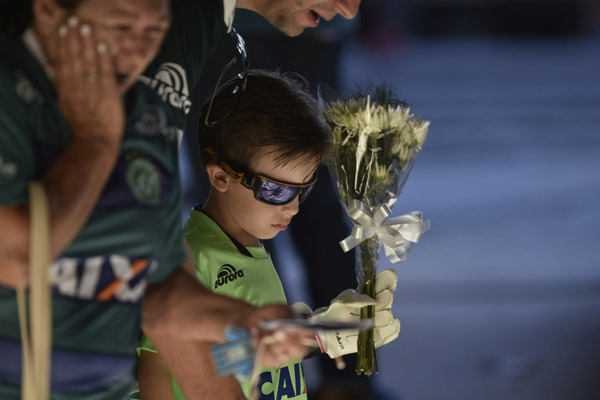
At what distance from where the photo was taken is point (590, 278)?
534 centimetres

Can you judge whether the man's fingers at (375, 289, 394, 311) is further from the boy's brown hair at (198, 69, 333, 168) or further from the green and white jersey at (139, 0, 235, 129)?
the green and white jersey at (139, 0, 235, 129)

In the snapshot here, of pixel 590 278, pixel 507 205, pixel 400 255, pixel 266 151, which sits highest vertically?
pixel 507 205

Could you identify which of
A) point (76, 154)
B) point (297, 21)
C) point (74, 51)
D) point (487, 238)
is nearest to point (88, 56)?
point (74, 51)

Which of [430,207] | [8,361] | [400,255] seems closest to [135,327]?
[8,361]

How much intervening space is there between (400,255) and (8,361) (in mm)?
1073

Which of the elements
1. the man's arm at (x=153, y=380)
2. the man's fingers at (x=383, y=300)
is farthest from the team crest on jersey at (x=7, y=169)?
the man's fingers at (x=383, y=300)

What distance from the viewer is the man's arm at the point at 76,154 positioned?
1.16 metres

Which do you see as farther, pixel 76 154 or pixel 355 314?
pixel 355 314

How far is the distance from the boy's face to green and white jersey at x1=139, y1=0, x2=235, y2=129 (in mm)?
335

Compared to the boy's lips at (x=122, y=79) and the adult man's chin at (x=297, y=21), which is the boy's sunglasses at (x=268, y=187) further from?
the boy's lips at (x=122, y=79)

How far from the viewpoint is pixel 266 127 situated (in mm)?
2018

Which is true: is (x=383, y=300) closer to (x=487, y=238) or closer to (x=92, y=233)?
(x=92, y=233)

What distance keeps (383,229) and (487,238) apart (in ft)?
13.5

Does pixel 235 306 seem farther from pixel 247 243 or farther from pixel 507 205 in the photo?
pixel 507 205
